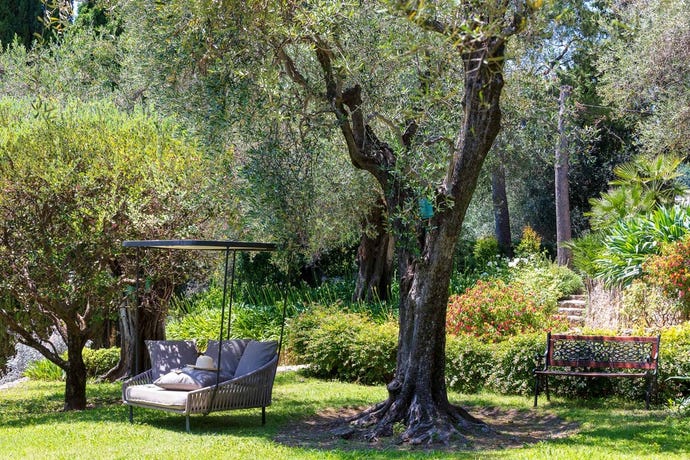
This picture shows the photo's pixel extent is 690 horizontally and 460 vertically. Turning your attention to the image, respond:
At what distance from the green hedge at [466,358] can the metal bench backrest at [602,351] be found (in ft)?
0.79

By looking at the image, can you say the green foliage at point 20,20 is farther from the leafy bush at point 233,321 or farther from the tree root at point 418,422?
the tree root at point 418,422

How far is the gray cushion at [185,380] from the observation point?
31.2 feet

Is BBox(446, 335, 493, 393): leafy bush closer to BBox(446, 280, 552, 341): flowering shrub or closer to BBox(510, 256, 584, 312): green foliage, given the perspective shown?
BBox(446, 280, 552, 341): flowering shrub

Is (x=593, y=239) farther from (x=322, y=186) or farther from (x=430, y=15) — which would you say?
(x=430, y=15)

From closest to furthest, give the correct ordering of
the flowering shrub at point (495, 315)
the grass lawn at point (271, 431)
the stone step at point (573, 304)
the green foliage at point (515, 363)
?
the grass lawn at point (271, 431) → the green foliage at point (515, 363) → the flowering shrub at point (495, 315) → the stone step at point (573, 304)

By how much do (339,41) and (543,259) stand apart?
14081mm

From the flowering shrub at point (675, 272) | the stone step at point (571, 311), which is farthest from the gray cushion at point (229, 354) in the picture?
the stone step at point (571, 311)

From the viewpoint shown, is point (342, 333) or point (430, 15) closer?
point (430, 15)

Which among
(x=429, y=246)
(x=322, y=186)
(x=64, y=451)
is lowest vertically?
(x=64, y=451)

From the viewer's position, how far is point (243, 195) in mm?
9109

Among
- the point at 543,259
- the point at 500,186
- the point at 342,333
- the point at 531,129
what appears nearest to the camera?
the point at 531,129

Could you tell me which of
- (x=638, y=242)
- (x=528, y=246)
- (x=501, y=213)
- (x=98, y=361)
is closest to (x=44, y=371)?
(x=98, y=361)

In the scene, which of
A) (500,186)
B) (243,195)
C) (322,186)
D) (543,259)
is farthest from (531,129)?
(500,186)

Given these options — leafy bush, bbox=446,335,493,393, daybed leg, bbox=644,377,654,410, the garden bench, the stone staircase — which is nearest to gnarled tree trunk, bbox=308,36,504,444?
the garden bench
